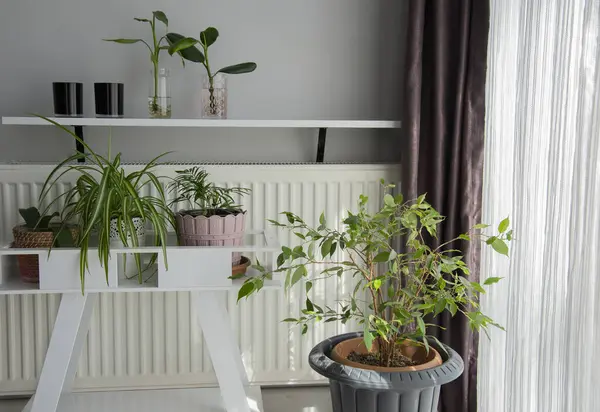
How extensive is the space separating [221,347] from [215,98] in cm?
78

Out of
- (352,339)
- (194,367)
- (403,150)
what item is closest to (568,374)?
(352,339)

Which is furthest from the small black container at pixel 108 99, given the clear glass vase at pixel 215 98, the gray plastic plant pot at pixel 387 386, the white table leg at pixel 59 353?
the gray plastic plant pot at pixel 387 386

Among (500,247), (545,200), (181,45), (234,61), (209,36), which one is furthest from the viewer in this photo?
(234,61)

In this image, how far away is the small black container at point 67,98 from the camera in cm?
226

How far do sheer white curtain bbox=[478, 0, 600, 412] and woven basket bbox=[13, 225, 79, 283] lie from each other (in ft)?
4.08

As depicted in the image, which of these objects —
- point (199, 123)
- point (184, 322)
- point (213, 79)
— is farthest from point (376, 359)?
point (213, 79)

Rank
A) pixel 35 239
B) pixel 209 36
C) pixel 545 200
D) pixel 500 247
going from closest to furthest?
pixel 500 247
pixel 545 200
pixel 35 239
pixel 209 36

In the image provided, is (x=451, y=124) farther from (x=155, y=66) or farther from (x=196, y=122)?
(x=155, y=66)

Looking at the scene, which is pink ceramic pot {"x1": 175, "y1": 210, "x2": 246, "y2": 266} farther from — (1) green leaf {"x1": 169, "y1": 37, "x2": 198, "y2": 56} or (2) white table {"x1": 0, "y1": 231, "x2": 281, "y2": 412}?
(1) green leaf {"x1": 169, "y1": 37, "x2": 198, "y2": 56}

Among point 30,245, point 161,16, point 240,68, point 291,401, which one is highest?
point 161,16

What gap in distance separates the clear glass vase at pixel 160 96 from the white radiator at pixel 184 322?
0.17m

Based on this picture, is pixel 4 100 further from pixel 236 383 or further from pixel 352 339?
pixel 352 339

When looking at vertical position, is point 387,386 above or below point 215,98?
below

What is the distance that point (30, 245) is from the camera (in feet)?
6.63
